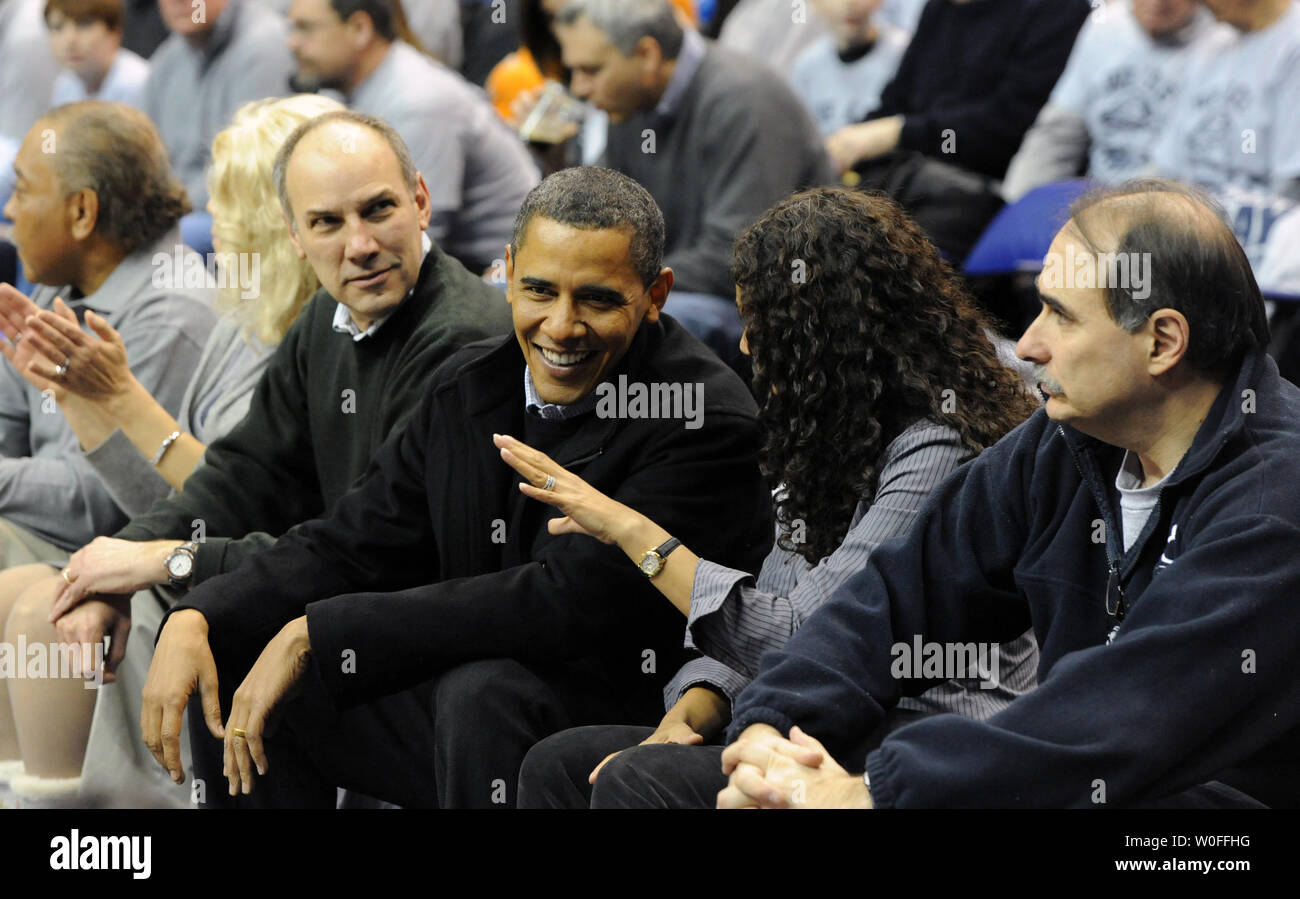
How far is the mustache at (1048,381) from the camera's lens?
6.35 ft

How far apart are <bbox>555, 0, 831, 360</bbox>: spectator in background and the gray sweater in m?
1.11

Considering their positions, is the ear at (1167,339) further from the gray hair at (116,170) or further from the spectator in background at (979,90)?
the spectator in background at (979,90)

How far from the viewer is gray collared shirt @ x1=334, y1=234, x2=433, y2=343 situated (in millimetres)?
2992

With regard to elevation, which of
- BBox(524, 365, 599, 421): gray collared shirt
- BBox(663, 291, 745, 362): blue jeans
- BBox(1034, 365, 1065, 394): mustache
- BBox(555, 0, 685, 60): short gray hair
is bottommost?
BBox(1034, 365, 1065, 394): mustache

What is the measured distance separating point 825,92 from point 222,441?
273cm

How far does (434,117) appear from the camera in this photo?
466 cm

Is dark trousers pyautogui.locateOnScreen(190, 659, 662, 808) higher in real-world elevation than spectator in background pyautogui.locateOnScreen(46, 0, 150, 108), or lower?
lower

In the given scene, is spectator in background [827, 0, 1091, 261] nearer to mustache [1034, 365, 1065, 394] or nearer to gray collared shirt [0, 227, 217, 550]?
gray collared shirt [0, 227, 217, 550]

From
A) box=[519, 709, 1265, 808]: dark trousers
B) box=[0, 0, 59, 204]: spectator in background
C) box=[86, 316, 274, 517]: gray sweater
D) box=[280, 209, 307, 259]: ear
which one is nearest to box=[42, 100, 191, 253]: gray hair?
box=[86, 316, 274, 517]: gray sweater

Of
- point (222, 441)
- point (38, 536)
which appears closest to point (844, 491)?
point (222, 441)

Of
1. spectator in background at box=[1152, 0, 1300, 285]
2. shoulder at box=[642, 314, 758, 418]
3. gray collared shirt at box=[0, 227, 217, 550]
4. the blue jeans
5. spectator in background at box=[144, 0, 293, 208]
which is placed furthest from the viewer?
spectator in background at box=[144, 0, 293, 208]

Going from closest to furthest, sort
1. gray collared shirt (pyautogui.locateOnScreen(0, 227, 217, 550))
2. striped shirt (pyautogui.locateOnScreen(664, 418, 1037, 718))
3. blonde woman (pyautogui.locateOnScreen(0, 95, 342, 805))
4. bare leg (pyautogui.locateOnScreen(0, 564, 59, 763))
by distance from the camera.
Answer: striped shirt (pyautogui.locateOnScreen(664, 418, 1037, 718)) < blonde woman (pyautogui.locateOnScreen(0, 95, 342, 805)) < bare leg (pyautogui.locateOnScreen(0, 564, 59, 763)) < gray collared shirt (pyautogui.locateOnScreen(0, 227, 217, 550))

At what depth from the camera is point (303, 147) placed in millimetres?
3020
